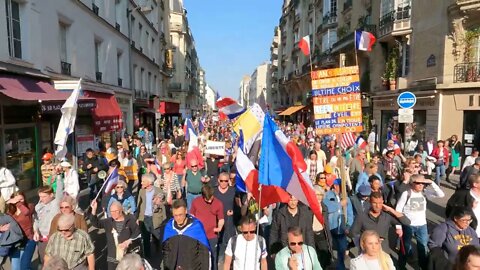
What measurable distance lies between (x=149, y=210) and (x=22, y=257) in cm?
193

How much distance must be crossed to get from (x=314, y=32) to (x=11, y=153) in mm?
30230

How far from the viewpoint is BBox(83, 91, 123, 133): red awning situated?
43.5 ft

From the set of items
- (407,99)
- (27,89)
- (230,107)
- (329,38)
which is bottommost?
(230,107)

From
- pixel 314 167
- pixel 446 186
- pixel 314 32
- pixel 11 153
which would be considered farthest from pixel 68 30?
pixel 314 32

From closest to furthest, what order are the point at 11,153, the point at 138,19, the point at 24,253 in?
the point at 24,253 → the point at 11,153 → the point at 138,19

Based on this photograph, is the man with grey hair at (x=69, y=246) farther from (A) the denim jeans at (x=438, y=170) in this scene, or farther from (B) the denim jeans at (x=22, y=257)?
(A) the denim jeans at (x=438, y=170)

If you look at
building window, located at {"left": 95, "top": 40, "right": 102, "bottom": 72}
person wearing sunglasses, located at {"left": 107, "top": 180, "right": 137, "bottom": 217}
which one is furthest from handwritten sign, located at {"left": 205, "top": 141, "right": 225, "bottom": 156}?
building window, located at {"left": 95, "top": 40, "right": 102, "bottom": 72}

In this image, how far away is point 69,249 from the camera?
3.83 metres

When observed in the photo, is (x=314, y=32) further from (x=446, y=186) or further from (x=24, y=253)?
(x=24, y=253)

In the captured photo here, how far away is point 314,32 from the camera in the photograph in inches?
1373

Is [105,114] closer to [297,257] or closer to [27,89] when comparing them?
[27,89]

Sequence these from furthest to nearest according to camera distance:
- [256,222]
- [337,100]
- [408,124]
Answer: [408,124]
[337,100]
[256,222]

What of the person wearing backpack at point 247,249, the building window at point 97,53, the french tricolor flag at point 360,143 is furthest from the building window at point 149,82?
the person wearing backpack at point 247,249

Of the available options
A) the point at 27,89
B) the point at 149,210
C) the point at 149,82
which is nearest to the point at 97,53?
the point at 27,89
